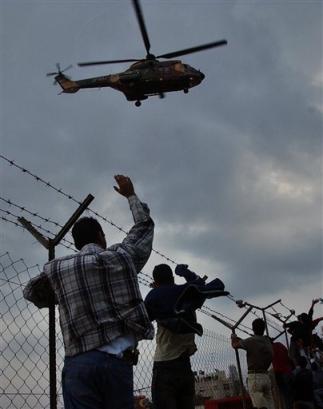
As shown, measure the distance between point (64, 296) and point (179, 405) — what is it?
2028mm

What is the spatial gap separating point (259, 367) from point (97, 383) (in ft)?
17.0

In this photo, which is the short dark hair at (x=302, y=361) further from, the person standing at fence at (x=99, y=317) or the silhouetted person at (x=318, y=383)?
the person standing at fence at (x=99, y=317)

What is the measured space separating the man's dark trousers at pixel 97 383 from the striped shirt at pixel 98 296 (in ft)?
0.19

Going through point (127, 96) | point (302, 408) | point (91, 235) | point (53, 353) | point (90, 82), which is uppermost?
point (90, 82)

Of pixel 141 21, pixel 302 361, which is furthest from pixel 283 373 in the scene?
pixel 141 21

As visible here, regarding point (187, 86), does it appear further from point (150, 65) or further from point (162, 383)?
point (162, 383)

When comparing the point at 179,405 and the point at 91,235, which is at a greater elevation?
the point at 91,235

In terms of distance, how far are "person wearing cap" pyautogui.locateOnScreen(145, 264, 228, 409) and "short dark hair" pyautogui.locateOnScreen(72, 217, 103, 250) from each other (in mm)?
1326

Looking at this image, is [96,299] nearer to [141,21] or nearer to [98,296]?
[98,296]

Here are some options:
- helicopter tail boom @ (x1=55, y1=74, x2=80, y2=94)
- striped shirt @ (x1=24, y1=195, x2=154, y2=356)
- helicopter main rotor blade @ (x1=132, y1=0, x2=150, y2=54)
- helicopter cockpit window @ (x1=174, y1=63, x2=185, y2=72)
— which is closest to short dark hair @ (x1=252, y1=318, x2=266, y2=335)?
striped shirt @ (x1=24, y1=195, x2=154, y2=356)

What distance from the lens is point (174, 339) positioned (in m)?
4.34

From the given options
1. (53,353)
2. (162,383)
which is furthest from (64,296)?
(162,383)

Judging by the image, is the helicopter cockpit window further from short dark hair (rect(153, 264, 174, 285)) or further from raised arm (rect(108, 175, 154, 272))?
raised arm (rect(108, 175, 154, 272))

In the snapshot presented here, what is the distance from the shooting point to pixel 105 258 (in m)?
2.65
